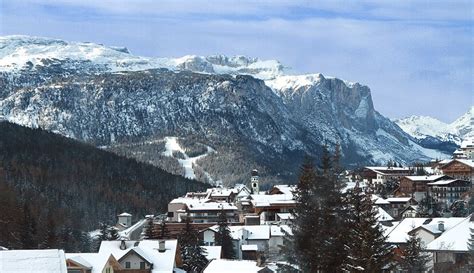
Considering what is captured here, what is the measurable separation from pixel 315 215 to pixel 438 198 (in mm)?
85383

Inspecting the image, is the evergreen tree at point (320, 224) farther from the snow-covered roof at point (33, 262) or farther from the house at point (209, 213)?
the house at point (209, 213)

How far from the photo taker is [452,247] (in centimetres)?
5100

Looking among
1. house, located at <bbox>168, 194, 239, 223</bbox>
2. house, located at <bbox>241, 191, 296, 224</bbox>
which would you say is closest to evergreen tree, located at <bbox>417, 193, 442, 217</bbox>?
house, located at <bbox>241, 191, 296, 224</bbox>

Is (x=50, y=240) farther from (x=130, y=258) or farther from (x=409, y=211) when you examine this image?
(x=409, y=211)

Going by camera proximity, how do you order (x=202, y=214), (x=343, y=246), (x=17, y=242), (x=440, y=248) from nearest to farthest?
(x=343, y=246) < (x=440, y=248) < (x=17, y=242) < (x=202, y=214)

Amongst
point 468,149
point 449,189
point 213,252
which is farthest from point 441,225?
point 468,149

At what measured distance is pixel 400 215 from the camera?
327ft

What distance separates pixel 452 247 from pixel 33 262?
2569 cm

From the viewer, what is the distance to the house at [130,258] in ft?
201

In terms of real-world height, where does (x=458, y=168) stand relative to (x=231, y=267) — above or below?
above

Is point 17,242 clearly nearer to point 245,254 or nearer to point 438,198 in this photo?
point 245,254

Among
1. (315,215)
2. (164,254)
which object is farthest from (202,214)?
(315,215)

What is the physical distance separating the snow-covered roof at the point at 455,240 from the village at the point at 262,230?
59 mm

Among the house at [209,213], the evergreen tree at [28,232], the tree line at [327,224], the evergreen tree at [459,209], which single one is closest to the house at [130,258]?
the evergreen tree at [28,232]
